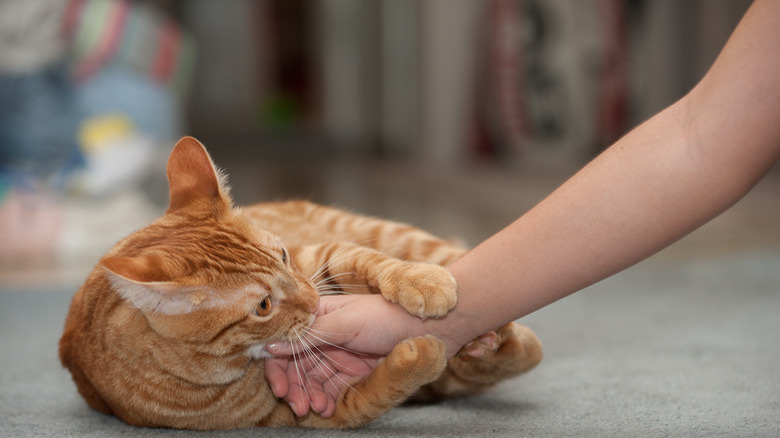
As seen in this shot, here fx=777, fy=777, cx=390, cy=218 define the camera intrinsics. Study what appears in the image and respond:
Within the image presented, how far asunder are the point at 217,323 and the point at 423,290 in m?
0.28

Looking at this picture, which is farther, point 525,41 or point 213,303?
point 525,41

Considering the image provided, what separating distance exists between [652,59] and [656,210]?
3.41 metres

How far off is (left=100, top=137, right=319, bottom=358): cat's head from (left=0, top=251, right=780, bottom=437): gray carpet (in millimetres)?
160

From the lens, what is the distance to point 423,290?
1.04 metres

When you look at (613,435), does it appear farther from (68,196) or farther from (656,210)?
(68,196)

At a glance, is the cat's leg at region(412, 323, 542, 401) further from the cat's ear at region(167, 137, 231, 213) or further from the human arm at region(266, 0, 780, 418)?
the cat's ear at region(167, 137, 231, 213)

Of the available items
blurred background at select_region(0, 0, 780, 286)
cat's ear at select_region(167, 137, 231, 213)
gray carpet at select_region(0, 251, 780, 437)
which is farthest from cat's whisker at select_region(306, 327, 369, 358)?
blurred background at select_region(0, 0, 780, 286)

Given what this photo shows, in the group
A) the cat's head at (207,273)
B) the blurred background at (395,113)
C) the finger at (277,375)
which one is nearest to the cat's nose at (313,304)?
the cat's head at (207,273)

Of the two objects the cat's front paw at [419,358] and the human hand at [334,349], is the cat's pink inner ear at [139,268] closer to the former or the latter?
the human hand at [334,349]

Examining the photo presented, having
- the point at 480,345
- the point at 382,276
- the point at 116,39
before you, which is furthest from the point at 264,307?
the point at 116,39

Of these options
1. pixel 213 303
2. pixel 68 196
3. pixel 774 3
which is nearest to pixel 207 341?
pixel 213 303

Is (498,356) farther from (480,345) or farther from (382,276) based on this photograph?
(382,276)

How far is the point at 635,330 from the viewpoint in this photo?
5.56ft

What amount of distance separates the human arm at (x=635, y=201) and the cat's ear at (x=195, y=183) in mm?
282
